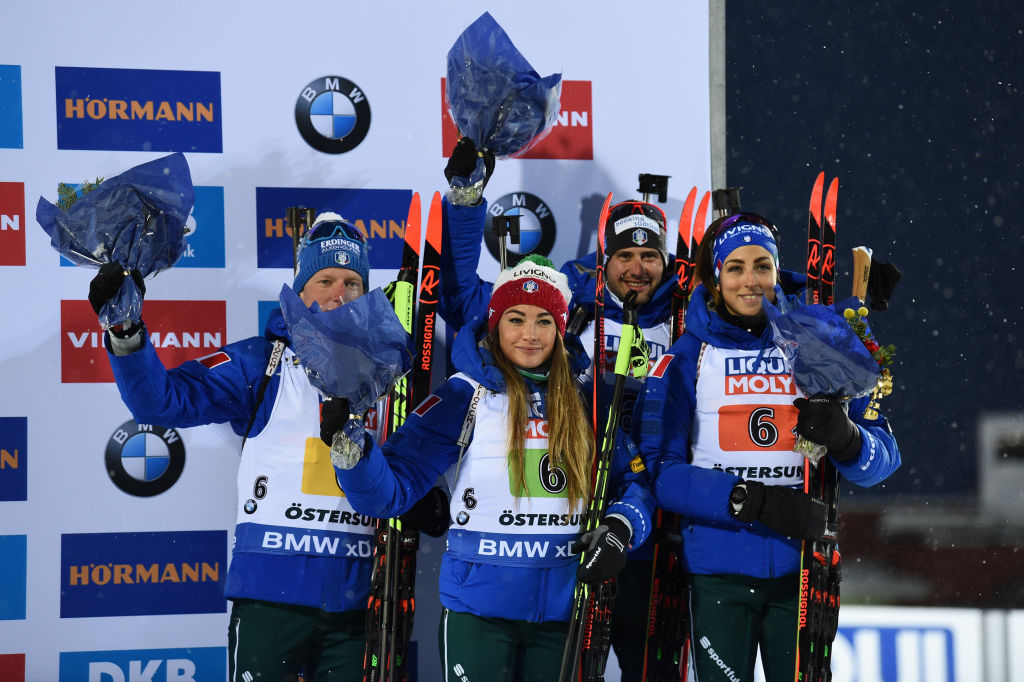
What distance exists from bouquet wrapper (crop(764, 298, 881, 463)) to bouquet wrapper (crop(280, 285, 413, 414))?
1114 millimetres

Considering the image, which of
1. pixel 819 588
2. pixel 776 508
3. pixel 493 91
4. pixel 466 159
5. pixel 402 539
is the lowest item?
pixel 819 588

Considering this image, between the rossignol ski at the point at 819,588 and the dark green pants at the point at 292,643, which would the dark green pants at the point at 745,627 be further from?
the dark green pants at the point at 292,643

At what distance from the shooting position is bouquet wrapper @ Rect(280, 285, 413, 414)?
236cm

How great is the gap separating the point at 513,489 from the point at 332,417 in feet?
2.16

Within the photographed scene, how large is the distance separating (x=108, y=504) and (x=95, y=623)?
462 mm

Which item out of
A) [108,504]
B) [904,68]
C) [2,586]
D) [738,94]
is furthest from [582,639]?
[904,68]

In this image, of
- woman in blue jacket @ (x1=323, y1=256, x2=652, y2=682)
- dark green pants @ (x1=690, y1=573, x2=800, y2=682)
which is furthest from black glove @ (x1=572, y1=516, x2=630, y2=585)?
dark green pants @ (x1=690, y1=573, x2=800, y2=682)

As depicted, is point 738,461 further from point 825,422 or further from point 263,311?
point 263,311

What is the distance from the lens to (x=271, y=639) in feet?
9.48

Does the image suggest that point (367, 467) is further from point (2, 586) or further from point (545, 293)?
point (2, 586)

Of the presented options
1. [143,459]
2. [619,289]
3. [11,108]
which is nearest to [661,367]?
[619,289]

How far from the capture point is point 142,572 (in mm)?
3812

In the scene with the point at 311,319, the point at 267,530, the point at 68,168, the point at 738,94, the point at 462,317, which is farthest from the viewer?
the point at 738,94

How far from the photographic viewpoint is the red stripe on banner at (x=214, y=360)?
10.0ft
